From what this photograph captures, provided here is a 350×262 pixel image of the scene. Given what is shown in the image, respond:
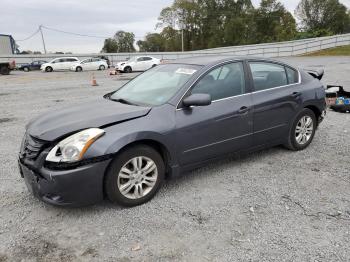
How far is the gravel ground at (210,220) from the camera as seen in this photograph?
260 cm

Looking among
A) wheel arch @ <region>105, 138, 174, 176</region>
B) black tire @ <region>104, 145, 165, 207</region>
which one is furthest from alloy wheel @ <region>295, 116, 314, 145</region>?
black tire @ <region>104, 145, 165, 207</region>

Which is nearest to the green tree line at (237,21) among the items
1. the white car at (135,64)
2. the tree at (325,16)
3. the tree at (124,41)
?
the tree at (325,16)

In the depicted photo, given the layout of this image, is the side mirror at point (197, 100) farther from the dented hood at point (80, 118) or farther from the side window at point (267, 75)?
the side window at point (267, 75)

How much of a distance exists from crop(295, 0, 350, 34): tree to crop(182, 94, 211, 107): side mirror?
241 ft

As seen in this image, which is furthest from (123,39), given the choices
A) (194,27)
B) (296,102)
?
(296,102)

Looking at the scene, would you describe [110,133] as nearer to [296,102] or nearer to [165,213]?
[165,213]

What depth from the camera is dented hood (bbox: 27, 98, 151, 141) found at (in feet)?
10.2

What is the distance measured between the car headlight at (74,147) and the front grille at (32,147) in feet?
0.50

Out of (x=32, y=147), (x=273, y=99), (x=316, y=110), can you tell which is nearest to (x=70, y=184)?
(x=32, y=147)

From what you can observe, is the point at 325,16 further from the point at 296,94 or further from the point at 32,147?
the point at 32,147

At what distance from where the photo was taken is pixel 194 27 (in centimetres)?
7419

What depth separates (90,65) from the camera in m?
30.3

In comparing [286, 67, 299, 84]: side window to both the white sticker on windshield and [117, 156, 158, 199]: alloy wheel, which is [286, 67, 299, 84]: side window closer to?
the white sticker on windshield

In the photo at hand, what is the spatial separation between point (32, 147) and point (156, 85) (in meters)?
1.70
